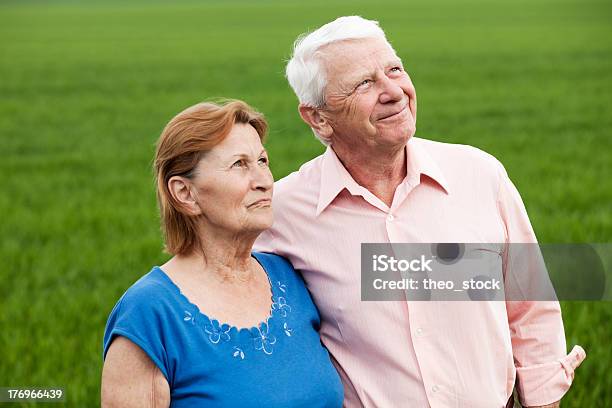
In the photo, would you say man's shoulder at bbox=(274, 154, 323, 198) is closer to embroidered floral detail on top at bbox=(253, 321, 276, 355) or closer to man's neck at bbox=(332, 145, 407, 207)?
man's neck at bbox=(332, 145, 407, 207)

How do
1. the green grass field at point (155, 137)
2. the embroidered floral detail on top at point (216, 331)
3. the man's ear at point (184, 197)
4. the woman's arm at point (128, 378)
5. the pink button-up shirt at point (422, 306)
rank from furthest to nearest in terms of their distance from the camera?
the green grass field at point (155, 137) < the pink button-up shirt at point (422, 306) < the man's ear at point (184, 197) < the embroidered floral detail on top at point (216, 331) < the woman's arm at point (128, 378)

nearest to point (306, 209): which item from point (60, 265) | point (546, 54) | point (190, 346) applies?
point (190, 346)

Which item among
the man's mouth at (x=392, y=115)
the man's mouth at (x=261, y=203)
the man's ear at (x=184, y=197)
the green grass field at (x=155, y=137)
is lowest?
the green grass field at (x=155, y=137)

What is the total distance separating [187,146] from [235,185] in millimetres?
179

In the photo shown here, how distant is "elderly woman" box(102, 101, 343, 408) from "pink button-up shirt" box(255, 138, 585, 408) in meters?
0.15

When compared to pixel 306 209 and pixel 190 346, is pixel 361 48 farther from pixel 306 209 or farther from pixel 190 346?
pixel 190 346

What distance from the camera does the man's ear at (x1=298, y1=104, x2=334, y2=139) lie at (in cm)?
314

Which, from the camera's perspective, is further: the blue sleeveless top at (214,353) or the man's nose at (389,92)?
the man's nose at (389,92)

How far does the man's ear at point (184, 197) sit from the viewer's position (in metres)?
2.72

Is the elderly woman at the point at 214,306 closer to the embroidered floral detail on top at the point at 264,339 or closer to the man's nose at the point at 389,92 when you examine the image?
the embroidered floral detail on top at the point at 264,339

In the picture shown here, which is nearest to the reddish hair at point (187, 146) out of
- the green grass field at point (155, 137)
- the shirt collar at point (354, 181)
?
the shirt collar at point (354, 181)

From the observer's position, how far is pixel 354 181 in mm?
3049

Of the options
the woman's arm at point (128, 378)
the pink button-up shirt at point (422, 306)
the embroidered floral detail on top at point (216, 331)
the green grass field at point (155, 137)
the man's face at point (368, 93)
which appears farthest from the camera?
the green grass field at point (155, 137)

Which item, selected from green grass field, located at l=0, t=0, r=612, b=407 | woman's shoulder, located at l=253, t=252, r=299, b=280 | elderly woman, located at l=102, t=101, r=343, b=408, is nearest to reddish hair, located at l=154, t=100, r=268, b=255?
elderly woman, located at l=102, t=101, r=343, b=408
